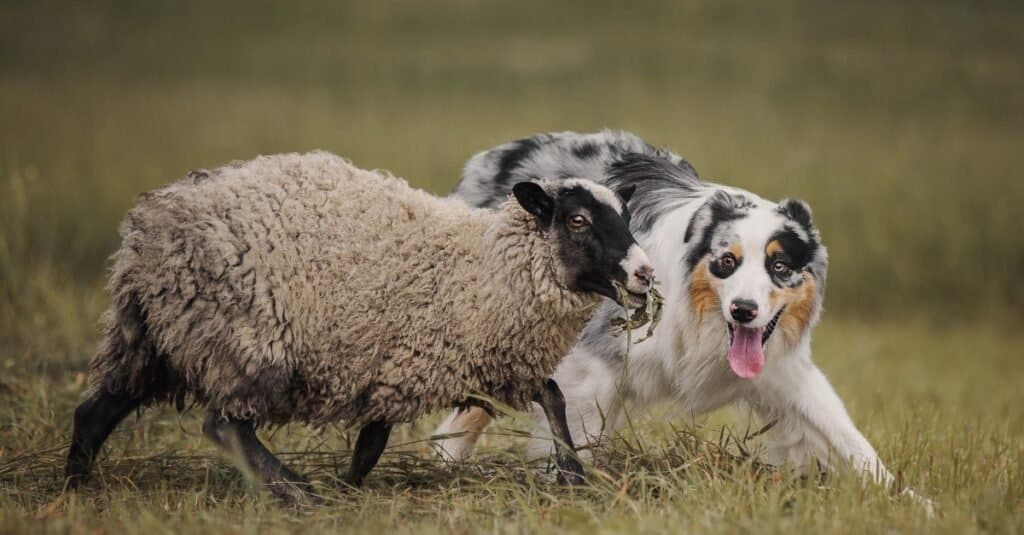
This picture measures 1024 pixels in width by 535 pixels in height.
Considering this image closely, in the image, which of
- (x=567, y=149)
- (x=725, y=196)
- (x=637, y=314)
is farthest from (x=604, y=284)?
(x=567, y=149)

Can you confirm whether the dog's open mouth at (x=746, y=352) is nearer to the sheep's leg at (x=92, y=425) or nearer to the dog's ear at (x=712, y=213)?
the dog's ear at (x=712, y=213)

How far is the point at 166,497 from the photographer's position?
184 inches

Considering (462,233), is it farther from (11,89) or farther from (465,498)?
(11,89)

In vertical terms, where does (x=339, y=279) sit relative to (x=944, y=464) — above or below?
above

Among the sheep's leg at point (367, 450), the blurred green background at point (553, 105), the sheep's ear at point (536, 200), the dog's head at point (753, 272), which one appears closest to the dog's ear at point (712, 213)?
the dog's head at point (753, 272)

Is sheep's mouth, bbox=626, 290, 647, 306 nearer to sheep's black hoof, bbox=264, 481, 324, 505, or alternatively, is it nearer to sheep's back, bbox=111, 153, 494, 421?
sheep's back, bbox=111, 153, 494, 421

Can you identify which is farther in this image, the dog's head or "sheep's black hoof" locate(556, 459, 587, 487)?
the dog's head

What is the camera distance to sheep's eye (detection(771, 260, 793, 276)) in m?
4.98

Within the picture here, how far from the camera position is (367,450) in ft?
16.0

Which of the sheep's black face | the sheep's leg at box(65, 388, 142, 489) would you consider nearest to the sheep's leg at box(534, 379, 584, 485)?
the sheep's black face

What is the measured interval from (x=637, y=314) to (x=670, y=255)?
27.7 inches

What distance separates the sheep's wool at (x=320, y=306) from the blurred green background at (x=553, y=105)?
4.29m

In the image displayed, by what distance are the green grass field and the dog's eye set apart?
3.23ft

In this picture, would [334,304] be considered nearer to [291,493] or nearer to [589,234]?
[291,493]
